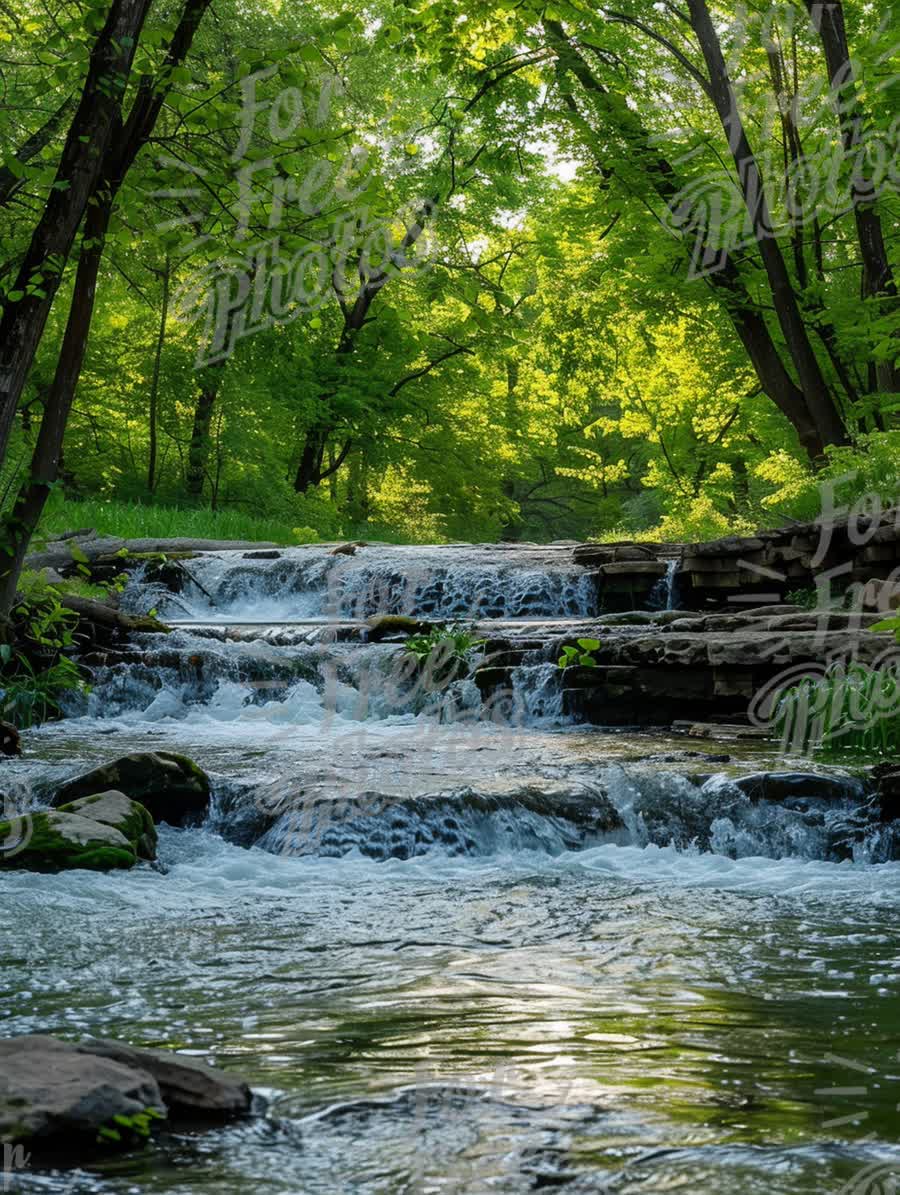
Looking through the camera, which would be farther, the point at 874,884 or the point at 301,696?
the point at 301,696

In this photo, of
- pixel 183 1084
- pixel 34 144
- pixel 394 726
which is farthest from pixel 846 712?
pixel 34 144

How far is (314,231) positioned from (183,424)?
65.4ft

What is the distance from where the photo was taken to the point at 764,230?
14453mm

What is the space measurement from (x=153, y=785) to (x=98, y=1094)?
4457 millimetres

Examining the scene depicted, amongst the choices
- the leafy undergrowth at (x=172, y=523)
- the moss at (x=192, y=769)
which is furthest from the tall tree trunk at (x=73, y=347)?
the leafy undergrowth at (x=172, y=523)

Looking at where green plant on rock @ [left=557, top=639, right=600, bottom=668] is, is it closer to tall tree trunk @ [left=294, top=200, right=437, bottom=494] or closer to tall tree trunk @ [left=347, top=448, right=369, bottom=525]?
tall tree trunk @ [left=294, top=200, right=437, bottom=494]

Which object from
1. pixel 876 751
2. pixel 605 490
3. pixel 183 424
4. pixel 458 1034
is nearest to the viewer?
pixel 458 1034

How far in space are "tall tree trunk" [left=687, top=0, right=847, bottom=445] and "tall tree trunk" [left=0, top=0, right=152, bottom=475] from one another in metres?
10.8

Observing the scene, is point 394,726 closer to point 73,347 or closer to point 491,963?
point 73,347

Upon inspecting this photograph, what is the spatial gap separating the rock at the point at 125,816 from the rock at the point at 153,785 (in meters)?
0.48

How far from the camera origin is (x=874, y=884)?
582 centimetres

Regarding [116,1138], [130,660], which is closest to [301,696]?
[130,660]

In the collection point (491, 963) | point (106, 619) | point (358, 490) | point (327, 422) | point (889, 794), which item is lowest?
point (491, 963)

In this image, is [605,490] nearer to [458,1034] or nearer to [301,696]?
[301,696]
